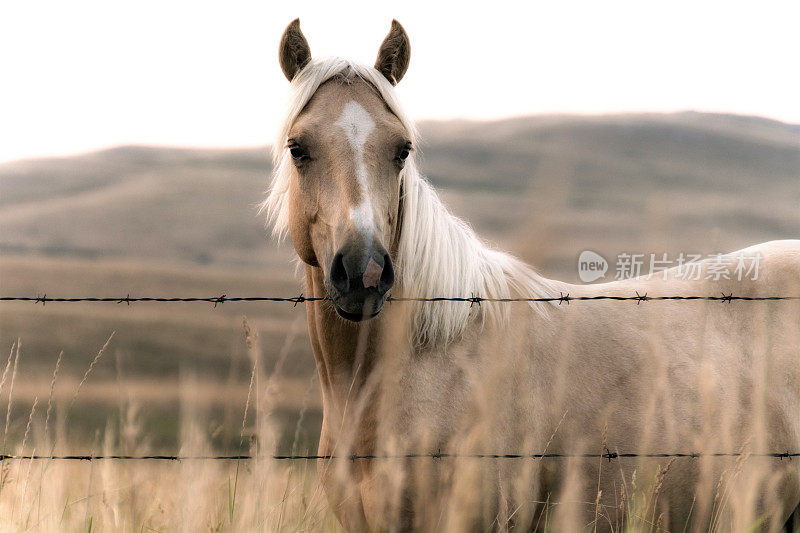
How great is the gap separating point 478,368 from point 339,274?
Result: 2.97ft

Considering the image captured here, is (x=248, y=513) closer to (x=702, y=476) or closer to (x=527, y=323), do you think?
(x=527, y=323)

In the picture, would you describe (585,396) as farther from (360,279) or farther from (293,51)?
(293,51)

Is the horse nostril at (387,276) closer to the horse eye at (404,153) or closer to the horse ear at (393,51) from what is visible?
the horse eye at (404,153)

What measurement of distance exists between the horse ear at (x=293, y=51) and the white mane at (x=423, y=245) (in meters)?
0.09

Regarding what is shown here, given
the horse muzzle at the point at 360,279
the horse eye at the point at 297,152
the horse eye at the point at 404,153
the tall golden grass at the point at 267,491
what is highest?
the horse eye at the point at 404,153

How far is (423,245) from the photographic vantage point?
3.44 m

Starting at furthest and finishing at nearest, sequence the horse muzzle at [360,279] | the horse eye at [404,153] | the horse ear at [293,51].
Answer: the horse ear at [293,51]
the horse eye at [404,153]
the horse muzzle at [360,279]

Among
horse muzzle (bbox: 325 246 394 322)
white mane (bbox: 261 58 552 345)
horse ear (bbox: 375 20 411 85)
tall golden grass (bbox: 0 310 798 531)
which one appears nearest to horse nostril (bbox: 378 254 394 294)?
horse muzzle (bbox: 325 246 394 322)

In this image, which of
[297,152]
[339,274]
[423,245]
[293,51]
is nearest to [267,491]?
[339,274]

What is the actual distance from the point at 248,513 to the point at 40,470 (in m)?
1.46

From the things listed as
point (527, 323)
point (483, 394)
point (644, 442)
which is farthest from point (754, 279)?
point (483, 394)

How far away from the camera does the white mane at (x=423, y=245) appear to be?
3.39 m

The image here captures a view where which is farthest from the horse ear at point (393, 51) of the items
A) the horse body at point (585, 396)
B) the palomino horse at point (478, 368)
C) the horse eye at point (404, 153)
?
the horse body at point (585, 396)

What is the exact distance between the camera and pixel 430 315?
3.37m
